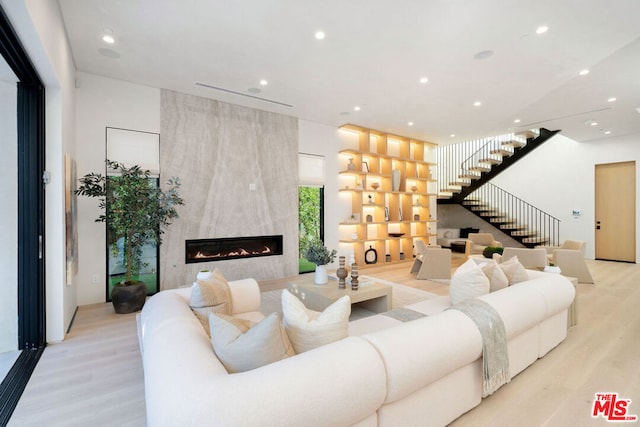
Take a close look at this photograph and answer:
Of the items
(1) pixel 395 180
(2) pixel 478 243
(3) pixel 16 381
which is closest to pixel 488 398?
(3) pixel 16 381

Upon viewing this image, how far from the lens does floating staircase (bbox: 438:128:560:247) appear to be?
843 cm

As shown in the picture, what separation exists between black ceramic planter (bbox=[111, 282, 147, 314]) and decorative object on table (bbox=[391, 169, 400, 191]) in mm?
5894

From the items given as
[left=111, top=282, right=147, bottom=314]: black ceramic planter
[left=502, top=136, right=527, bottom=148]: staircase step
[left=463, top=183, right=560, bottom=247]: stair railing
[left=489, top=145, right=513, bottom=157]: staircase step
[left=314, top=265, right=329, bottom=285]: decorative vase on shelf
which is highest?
[left=502, top=136, right=527, bottom=148]: staircase step

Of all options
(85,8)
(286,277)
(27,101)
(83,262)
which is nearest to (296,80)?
(85,8)

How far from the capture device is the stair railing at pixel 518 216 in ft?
28.9

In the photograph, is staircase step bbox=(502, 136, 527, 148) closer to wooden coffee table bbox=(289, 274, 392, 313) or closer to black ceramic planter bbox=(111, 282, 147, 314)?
wooden coffee table bbox=(289, 274, 392, 313)

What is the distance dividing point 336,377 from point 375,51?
11.7ft

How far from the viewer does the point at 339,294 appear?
3.37 m

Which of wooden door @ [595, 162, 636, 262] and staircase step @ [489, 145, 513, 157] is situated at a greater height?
staircase step @ [489, 145, 513, 157]

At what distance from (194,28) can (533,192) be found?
10.0m

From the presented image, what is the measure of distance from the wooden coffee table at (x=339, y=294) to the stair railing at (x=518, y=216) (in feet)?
23.4

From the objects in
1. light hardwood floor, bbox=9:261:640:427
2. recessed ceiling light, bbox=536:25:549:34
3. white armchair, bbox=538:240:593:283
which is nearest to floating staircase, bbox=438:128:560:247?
white armchair, bbox=538:240:593:283

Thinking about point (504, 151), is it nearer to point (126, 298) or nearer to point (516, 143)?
point (516, 143)

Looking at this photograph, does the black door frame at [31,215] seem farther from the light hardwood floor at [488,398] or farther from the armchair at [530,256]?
the armchair at [530,256]
